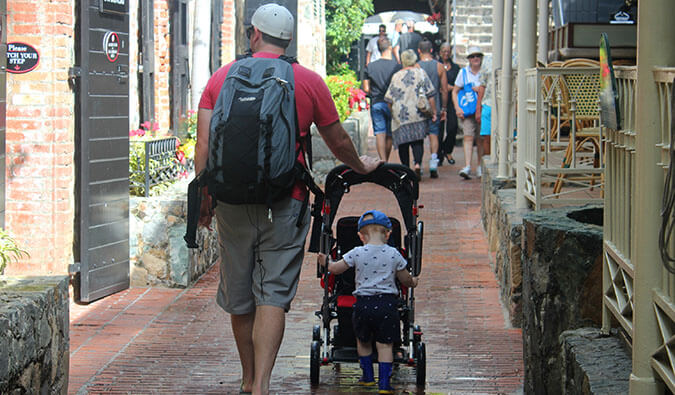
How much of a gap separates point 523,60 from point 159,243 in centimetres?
319

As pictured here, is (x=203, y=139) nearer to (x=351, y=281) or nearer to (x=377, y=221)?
(x=377, y=221)

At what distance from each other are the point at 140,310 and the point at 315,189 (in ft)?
9.90

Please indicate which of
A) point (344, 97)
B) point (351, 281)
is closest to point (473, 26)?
point (344, 97)

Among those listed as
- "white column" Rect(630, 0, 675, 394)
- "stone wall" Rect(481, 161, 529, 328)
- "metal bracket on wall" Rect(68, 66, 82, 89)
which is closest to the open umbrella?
"stone wall" Rect(481, 161, 529, 328)

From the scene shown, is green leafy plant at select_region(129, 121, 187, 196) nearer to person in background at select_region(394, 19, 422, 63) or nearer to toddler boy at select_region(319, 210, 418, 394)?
toddler boy at select_region(319, 210, 418, 394)

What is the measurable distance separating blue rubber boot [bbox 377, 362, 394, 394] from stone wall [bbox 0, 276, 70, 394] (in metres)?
1.57

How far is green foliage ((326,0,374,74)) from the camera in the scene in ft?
101

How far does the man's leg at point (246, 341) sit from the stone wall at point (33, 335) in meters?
0.82

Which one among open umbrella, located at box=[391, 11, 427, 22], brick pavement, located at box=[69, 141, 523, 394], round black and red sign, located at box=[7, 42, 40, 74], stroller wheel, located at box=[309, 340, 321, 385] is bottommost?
brick pavement, located at box=[69, 141, 523, 394]

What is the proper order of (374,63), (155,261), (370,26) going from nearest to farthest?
1. (155,261)
2. (374,63)
3. (370,26)

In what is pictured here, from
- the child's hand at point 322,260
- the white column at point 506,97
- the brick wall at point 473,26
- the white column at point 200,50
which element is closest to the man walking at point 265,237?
the child's hand at point 322,260

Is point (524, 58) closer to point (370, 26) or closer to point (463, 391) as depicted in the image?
point (463, 391)

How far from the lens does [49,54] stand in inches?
289

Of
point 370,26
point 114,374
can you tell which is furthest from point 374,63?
point 370,26
